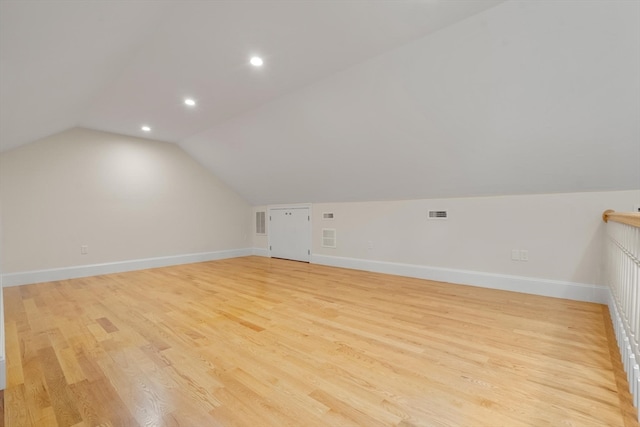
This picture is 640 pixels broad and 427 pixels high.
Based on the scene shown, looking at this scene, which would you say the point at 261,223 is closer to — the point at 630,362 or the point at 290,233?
the point at 290,233

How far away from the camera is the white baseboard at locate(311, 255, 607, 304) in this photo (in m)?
3.01

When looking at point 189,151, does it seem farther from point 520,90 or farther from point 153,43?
point 520,90

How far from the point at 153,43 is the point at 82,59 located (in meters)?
0.53

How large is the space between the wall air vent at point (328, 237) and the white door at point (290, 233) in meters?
0.39

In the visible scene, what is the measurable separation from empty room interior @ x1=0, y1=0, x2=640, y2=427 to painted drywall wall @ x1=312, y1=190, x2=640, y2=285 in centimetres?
3

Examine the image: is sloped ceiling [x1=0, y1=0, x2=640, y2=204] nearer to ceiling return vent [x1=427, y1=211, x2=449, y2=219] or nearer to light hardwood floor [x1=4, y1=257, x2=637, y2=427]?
ceiling return vent [x1=427, y1=211, x2=449, y2=219]

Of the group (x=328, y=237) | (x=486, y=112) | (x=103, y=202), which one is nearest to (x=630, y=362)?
(x=486, y=112)

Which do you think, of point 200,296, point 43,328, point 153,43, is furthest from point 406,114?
point 43,328

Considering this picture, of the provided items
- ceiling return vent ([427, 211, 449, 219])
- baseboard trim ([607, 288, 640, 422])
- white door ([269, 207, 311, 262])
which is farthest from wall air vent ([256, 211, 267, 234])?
baseboard trim ([607, 288, 640, 422])

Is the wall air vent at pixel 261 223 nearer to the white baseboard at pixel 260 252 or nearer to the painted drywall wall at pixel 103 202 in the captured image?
the white baseboard at pixel 260 252

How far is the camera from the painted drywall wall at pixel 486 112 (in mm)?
2008

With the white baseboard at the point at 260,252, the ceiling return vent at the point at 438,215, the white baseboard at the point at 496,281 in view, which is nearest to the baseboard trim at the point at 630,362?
the white baseboard at the point at 496,281

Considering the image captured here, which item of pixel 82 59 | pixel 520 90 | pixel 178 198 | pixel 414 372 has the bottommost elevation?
pixel 414 372

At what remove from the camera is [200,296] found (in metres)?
3.41
